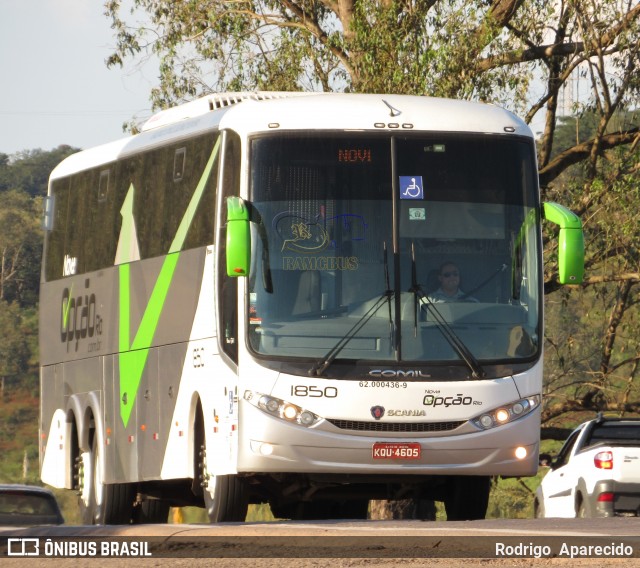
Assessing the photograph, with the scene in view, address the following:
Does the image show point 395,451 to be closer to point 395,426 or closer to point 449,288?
point 395,426

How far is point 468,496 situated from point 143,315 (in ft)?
12.4

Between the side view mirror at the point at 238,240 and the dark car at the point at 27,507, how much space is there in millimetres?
5169

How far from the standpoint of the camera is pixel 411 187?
14.6 metres

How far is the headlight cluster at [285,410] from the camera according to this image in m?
14.1

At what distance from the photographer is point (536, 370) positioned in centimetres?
1442

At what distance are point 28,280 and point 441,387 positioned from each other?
280ft

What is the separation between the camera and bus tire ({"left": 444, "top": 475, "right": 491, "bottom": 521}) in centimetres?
1540

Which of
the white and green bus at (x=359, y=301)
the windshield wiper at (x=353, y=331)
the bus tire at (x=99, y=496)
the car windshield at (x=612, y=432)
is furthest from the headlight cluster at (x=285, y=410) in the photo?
the car windshield at (x=612, y=432)

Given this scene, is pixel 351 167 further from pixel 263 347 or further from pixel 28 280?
pixel 28 280

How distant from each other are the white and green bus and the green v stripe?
0.10 meters

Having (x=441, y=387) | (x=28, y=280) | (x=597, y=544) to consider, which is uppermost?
(x=28, y=280)

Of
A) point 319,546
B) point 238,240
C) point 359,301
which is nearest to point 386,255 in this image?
point 359,301

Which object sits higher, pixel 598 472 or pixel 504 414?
pixel 504 414

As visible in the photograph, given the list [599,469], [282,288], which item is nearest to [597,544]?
[282,288]
